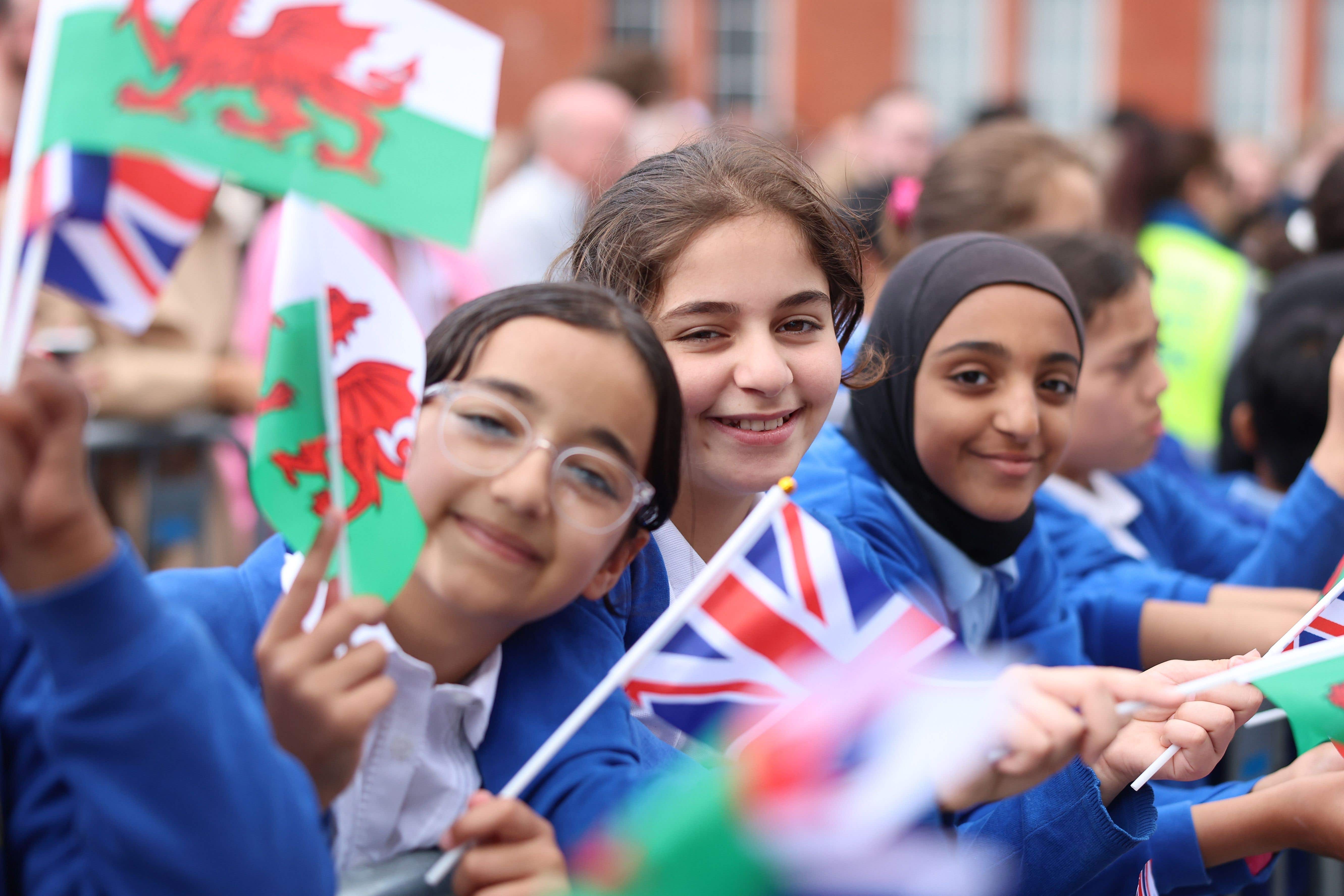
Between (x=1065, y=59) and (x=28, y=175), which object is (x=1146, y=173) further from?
(x=1065, y=59)

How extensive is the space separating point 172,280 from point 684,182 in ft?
8.84

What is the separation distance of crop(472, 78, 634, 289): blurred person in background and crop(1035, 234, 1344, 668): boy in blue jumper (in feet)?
9.32

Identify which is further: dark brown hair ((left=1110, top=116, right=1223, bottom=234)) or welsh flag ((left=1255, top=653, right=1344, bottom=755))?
dark brown hair ((left=1110, top=116, right=1223, bottom=234))

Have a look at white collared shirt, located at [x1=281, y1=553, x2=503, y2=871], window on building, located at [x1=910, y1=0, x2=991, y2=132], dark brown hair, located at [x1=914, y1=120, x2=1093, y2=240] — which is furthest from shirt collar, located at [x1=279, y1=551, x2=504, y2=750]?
window on building, located at [x1=910, y1=0, x2=991, y2=132]

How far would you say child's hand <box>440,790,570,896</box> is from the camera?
1.36 metres

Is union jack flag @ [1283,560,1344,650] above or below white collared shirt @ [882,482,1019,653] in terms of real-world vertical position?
above

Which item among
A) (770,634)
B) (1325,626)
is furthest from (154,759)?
(1325,626)

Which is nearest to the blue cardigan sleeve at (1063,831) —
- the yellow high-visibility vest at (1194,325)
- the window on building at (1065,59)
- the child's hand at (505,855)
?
the child's hand at (505,855)

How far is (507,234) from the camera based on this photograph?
19.1 feet

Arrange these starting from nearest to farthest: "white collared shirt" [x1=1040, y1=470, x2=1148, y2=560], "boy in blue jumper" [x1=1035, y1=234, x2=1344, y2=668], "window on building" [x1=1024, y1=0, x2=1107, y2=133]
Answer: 1. "boy in blue jumper" [x1=1035, y1=234, x2=1344, y2=668]
2. "white collared shirt" [x1=1040, y1=470, x2=1148, y2=560]
3. "window on building" [x1=1024, y1=0, x2=1107, y2=133]

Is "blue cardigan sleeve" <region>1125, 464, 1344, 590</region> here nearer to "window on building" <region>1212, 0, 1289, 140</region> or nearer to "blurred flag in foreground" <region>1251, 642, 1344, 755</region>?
"blurred flag in foreground" <region>1251, 642, 1344, 755</region>

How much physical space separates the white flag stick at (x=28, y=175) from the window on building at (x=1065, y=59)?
A: 74.2 ft

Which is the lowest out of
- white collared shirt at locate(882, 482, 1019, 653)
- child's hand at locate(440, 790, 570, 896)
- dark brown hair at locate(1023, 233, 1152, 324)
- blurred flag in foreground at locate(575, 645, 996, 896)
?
white collared shirt at locate(882, 482, 1019, 653)

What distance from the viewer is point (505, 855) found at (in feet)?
4.53
